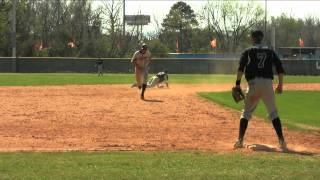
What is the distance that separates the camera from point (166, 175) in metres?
7.46

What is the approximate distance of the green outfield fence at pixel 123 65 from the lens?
58.4 m

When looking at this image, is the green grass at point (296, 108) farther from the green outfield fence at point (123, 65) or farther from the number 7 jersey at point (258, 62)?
the green outfield fence at point (123, 65)

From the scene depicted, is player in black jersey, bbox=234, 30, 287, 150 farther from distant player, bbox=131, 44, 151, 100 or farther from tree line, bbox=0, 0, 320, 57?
tree line, bbox=0, 0, 320, 57

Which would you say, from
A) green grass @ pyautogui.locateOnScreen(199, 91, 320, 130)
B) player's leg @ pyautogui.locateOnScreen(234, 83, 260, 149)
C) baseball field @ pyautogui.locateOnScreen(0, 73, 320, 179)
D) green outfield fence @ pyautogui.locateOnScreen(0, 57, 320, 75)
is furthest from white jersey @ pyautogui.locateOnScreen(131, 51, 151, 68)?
green outfield fence @ pyautogui.locateOnScreen(0, 57, 320, 75)

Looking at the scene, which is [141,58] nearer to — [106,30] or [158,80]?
[158,80]

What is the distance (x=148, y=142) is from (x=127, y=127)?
229cm

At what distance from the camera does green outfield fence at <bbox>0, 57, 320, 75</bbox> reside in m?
58.4

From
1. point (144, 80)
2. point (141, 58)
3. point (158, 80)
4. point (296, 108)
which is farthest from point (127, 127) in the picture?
point (158, 80)

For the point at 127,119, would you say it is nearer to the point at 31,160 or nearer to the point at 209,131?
the point at 209,131

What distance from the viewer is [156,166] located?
26.7 feet

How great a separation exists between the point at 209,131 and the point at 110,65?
1899 inches

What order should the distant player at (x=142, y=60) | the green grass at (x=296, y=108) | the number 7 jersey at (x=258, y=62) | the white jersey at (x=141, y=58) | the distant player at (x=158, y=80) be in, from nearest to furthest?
the number 7 jersey at (x=258, y=62)
the green grass at (x=296, y=108)
the distant player at (x=142, y=60)
the white jersey at (x=141, y=58)
the distant player at (x=158, y=80)

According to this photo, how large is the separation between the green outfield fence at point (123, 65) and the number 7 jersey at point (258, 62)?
48.1 meters

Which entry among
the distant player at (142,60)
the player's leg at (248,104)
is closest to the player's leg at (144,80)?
the distant player at (142,60)
